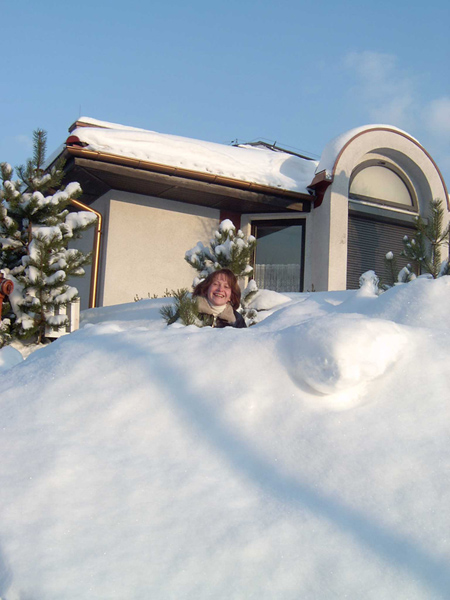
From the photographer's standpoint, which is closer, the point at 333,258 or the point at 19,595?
the point at 19,595

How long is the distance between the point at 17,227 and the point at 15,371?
4.71 metres

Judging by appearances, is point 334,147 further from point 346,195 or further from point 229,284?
point 229,284

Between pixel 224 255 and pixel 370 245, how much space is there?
4.52 m

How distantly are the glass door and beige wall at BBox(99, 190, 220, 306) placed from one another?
1.12 metres

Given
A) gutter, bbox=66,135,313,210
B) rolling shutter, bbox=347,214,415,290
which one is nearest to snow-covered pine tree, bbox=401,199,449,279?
rolling shutter, bbox=347,214,415,290

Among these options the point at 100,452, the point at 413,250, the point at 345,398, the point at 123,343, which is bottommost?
the point at 100,452

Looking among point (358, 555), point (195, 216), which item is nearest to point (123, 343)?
point (358, 555)

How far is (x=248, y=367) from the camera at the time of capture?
2.07m

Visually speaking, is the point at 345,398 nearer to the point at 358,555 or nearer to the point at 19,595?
the point at 358,555

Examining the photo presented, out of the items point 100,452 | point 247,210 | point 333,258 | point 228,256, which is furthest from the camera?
point 247,210

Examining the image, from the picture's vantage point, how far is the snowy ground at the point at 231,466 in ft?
4.55

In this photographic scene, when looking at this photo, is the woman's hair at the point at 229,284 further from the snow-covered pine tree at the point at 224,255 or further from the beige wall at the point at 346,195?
the beige wall at the point at 346,195

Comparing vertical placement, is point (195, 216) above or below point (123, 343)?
above

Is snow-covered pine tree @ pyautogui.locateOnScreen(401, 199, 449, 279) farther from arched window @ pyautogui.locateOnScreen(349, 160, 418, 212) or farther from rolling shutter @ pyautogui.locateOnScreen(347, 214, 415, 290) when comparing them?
arched window @ pyautogui.locateOnScreen(349, 160, 418, 212)
